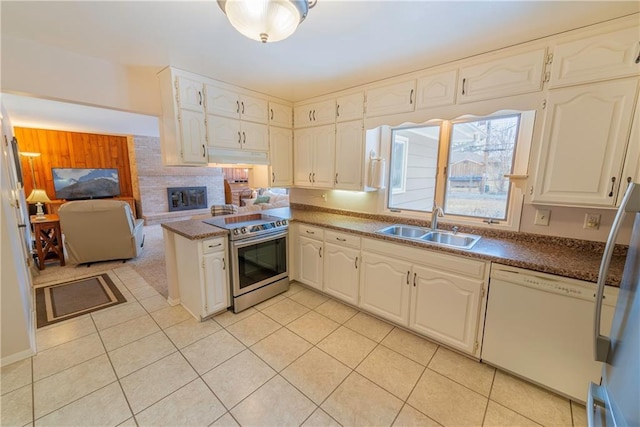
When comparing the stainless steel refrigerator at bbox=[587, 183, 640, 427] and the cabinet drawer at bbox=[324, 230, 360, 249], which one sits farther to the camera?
the cabinet drawer at bbox=[324, 230, 360, 249]

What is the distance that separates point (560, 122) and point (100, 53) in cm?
357

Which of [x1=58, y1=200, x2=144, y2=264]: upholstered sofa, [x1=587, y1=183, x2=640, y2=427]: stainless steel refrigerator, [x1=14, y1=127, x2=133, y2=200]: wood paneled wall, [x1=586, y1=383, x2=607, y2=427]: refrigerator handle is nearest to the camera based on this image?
[x1=587, y1=183, x2=640, y2=427]: stainless steel refrigerator

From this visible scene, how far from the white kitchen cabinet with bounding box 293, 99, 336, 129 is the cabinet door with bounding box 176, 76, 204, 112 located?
122cm

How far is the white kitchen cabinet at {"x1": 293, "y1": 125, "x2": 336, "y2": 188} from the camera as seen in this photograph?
3057 mm

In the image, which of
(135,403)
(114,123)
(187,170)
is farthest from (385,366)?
(187,170)

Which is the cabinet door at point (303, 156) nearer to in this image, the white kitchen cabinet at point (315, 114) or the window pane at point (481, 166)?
the white kitchen cabinet at point (315, 114)

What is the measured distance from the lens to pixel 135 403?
1.56m

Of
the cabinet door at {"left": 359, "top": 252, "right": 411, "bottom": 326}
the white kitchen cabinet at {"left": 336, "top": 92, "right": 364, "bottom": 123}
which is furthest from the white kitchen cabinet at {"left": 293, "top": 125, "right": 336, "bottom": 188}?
the cabinet door at {"left": 359, "top": 252, "right": 411, "bottom": 326}

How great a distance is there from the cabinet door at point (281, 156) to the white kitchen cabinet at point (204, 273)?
4.10 feet

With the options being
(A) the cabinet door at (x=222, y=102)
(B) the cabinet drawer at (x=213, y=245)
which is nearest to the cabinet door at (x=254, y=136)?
(A) the cabinet door at (x=222, y=102)

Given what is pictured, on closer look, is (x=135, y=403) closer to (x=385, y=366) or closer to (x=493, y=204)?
(x=385, y=366)

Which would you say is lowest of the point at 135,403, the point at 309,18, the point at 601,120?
the point at 135,403

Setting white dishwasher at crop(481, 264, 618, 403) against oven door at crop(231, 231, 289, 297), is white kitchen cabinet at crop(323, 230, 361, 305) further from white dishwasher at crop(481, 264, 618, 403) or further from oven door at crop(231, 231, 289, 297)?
white dishwasher at crop(481, 264, 618, 403)

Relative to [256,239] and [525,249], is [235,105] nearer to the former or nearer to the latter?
[256,239]
